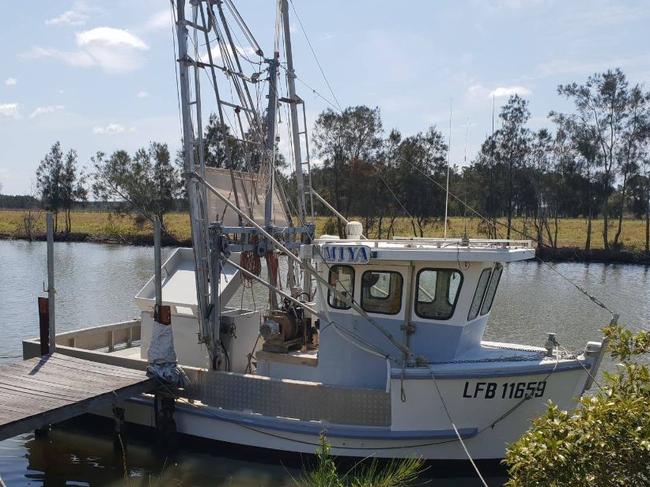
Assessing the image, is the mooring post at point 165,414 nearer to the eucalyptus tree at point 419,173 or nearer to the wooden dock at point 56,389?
the wooden dock at point 56,389

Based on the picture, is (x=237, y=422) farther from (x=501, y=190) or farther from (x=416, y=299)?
(x=501, y=190)

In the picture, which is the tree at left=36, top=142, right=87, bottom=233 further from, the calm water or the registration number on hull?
the registration number on hull

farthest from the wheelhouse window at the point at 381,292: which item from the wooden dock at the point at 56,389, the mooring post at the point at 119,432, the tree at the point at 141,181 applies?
the tree at the point at 141,181

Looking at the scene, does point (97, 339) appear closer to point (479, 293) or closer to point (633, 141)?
point (479, 293)

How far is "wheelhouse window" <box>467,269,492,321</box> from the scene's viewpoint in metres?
9.36

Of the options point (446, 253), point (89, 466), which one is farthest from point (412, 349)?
point (89, 466)

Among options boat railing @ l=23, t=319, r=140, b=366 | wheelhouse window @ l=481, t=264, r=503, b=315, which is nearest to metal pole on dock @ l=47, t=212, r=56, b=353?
boat railing @ l=23, t=319, r=140, b=366

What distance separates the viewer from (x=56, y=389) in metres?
9.53

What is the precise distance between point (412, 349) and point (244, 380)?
240cm

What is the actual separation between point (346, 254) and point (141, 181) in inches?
2382

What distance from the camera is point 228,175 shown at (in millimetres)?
11164

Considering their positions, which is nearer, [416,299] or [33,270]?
[416,299]

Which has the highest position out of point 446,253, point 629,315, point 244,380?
point 446,253

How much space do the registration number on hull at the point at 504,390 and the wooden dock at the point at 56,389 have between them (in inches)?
176
